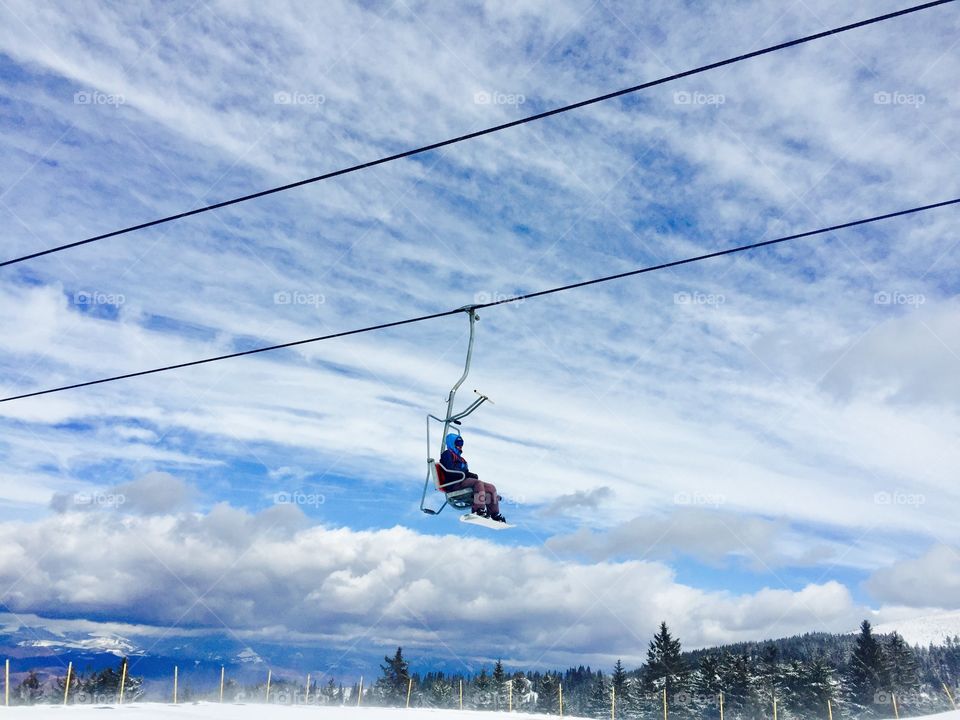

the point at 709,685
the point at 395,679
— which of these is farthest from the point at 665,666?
the point at 395,679

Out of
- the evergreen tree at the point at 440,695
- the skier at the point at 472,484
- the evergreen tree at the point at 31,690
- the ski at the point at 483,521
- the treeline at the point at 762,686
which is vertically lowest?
the evergreen tree at the point at 31,690

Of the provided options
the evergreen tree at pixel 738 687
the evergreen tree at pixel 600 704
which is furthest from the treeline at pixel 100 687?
the evergreen tree at pixel 738 687

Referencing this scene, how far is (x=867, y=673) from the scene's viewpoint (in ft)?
330

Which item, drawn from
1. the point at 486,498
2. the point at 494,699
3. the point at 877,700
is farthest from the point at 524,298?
the point at 494,699

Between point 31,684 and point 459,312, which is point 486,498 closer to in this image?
point 459,312

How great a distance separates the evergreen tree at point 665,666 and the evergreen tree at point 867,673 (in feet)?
77.3

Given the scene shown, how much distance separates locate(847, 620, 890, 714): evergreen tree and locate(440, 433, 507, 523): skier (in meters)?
103

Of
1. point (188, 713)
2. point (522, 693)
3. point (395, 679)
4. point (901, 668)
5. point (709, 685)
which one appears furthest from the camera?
point (522, 693)

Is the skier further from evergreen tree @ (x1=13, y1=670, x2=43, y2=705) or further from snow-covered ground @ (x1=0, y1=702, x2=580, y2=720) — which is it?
evergreen tree @ (x1=13, y1=670, x2=43, y2=705)

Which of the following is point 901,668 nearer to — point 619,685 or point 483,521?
point 619,685

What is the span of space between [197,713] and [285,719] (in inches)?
134

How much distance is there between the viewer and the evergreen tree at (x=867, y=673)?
98562mm

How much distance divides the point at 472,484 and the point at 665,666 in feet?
327

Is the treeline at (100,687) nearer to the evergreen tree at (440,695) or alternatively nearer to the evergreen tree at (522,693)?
the evergreen tree at (440,695)
